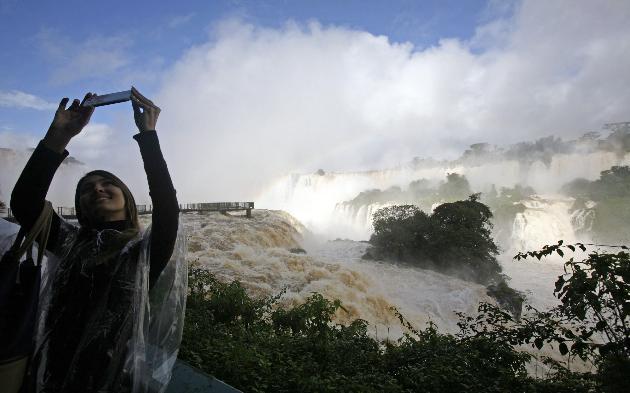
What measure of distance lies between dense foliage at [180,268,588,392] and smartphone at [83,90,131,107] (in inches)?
112

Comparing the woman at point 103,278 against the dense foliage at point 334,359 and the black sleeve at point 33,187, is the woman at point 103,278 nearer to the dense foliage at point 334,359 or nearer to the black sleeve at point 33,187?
the black sleeve at point 33,187

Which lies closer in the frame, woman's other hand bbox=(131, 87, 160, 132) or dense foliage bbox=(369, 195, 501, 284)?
woman's other hand bbox=(131, 87, 160, 132)

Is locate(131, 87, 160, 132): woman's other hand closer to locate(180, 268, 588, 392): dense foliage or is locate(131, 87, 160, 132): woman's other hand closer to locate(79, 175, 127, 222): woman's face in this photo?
locate(79, 175, 127, 222): woman's face

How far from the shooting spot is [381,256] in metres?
23.3

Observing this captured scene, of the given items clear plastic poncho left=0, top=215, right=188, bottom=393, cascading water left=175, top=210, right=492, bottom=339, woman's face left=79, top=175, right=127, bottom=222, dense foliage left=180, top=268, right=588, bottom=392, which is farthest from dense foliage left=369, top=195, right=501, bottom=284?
woman's face left=79, top=175, right=127, bottom=222

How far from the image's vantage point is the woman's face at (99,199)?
5.25ft

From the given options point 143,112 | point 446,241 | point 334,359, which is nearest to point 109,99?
point 143,112

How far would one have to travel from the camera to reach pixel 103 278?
1474 mm

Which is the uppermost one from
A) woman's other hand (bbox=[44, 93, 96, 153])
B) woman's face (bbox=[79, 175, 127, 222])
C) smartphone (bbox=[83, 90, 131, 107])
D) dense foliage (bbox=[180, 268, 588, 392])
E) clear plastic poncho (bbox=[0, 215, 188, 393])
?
smartphone (bbox=[83, 90, 131, 107])

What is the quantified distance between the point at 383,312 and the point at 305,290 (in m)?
2.78

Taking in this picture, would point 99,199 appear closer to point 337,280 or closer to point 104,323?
point 104,323

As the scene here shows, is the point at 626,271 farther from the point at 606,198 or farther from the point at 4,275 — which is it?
the point at 606,198

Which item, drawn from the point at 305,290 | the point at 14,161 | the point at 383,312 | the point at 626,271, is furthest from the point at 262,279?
the point at 14,161

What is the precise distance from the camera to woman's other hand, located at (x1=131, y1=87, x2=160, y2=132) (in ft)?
4.95
